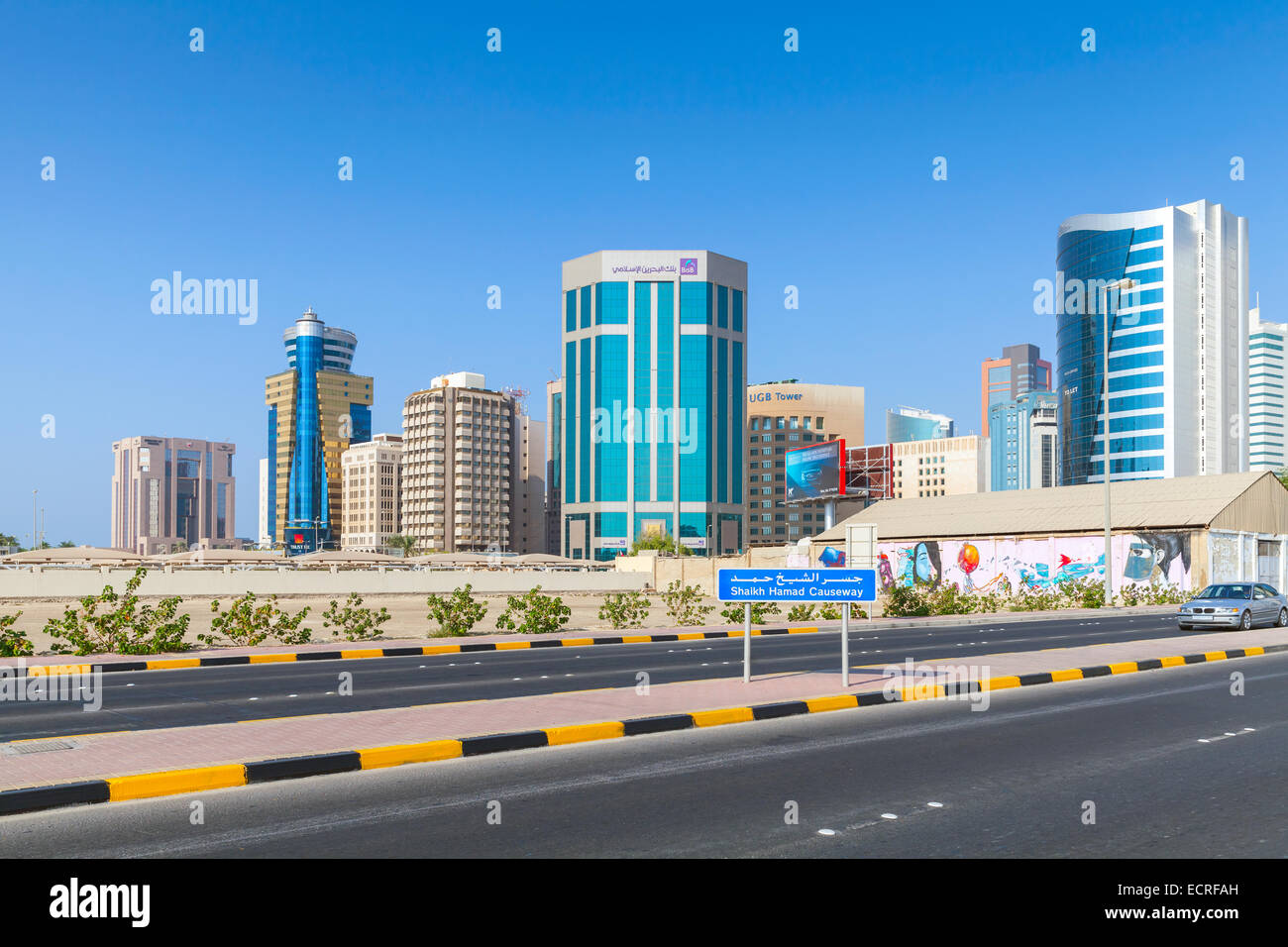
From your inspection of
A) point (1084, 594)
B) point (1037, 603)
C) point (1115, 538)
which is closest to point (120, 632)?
point (1037, 603)

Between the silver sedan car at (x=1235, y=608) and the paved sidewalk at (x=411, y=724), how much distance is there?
1227 cm

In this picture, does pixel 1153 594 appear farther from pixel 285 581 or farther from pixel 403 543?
pixel 403 543

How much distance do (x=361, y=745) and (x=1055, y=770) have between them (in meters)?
5.99

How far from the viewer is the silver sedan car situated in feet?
89.6

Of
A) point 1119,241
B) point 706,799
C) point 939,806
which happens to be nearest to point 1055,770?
point 939,806

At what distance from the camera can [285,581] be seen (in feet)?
174

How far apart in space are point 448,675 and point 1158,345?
514 ft

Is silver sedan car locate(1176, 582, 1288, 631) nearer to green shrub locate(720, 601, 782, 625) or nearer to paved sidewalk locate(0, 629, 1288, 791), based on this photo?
green shrub locate(720, 601, 782, 625)

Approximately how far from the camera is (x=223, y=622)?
23.0 m

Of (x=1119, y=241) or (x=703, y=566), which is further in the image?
(x=1119, y=241)

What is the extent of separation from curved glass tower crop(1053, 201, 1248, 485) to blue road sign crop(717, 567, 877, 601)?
148 metres

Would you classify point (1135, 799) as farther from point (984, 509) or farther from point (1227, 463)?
point (1227, 463)

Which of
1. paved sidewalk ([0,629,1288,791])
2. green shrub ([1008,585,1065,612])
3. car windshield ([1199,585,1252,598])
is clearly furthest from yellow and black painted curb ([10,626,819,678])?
green shrub ([1008,585,1065,612])
